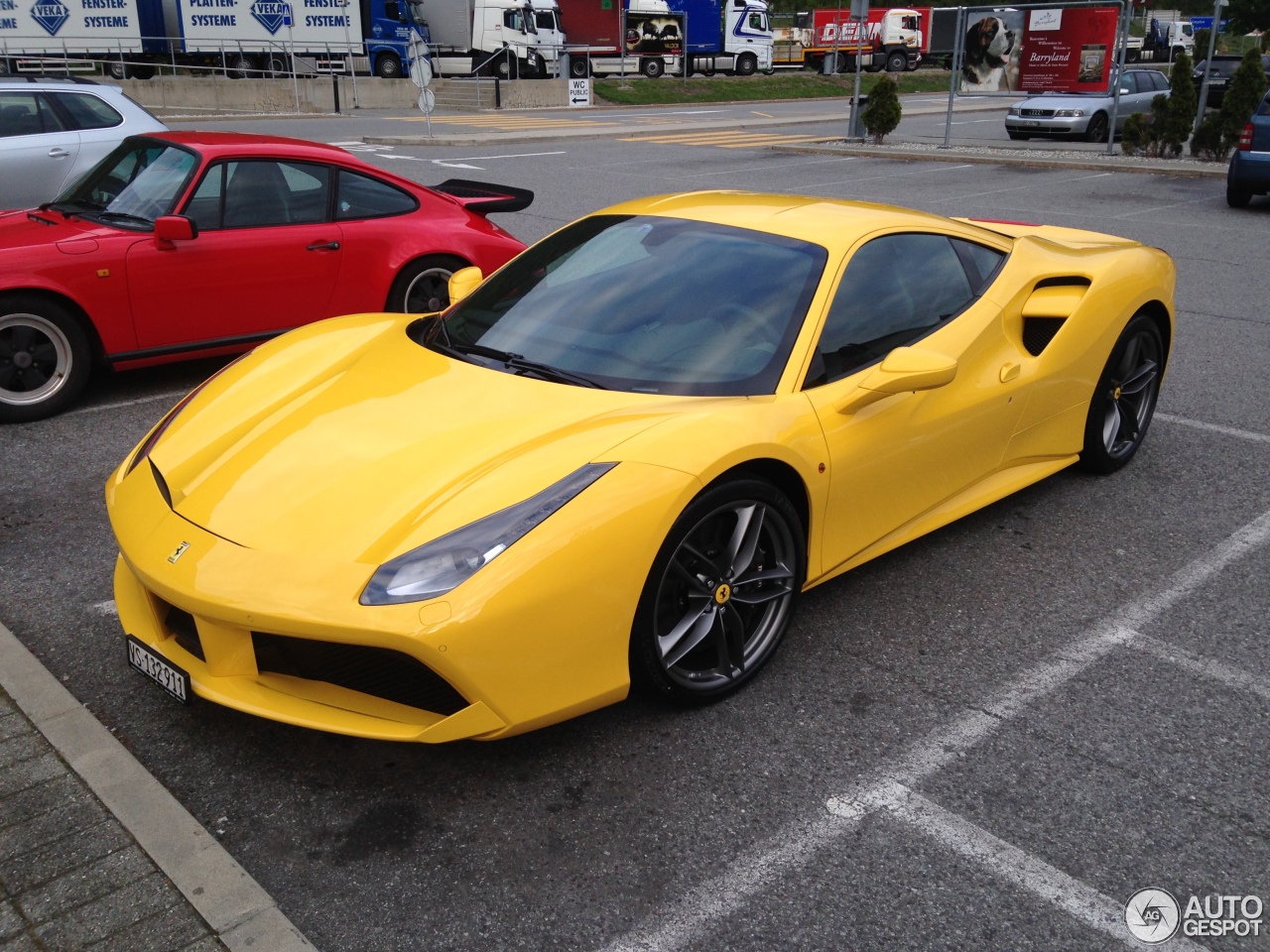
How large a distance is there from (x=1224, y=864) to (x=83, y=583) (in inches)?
147

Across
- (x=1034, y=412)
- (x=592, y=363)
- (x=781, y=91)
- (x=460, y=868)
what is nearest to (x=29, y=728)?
(x=460, y=868)

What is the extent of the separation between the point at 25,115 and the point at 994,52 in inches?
685

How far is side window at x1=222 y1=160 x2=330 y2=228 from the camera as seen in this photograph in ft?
20.4

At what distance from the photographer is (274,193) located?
20.9 feet

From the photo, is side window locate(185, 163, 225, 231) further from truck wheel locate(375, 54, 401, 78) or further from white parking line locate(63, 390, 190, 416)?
truck wheel locate(375, 54, 401, 78)

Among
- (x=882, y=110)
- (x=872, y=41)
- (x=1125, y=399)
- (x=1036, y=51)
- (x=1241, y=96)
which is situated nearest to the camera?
(x=1125, y=399)

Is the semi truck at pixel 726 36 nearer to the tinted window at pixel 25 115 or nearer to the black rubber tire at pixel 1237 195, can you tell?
the black rubber tire at pixel 1237 195

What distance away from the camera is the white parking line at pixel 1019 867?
256 cm

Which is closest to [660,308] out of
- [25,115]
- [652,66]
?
[25,115]

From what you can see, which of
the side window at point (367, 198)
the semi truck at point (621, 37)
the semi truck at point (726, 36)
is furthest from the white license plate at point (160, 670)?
the semi truck at point (726, 36)

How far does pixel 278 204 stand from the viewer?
21.0 feet

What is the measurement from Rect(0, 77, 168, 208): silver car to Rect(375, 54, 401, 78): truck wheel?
2668 cm

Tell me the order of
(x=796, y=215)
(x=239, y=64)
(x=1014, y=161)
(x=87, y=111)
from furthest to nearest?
(x=239, y=64)
(x=1014, y=161)
(x=87, y=111)
(x=796, y=215)

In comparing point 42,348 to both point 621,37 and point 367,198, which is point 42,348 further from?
point 621,37
